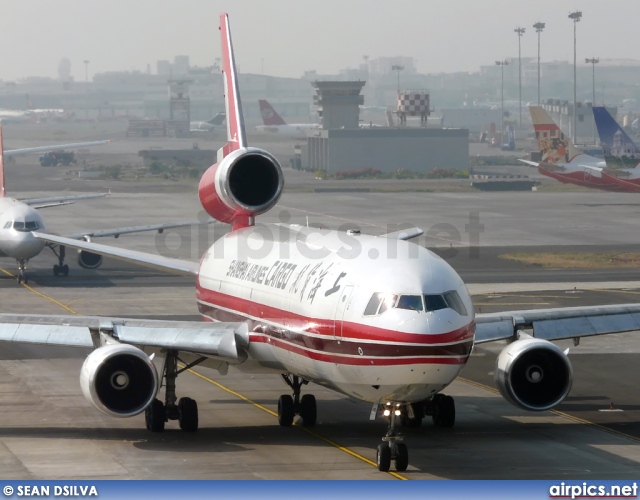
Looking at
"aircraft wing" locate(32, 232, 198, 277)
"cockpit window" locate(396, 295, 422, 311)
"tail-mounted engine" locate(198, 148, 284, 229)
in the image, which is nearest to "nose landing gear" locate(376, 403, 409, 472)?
"cockpit window" locate(396, 295, 422, 311)

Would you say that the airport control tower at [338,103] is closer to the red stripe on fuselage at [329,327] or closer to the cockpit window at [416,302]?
the red stripe on fuselage at [329,327]

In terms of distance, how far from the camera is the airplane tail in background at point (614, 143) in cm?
10588

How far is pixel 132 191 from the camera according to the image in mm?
128500

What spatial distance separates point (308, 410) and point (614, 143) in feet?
268

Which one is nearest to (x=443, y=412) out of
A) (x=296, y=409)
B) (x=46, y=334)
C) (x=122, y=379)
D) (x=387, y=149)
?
(x=296, y=409)

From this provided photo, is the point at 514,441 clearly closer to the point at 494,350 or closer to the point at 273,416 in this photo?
the point at 273,416

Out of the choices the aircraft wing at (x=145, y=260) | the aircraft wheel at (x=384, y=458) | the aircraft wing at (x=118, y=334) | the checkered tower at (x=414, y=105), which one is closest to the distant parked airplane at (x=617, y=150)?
the checkered tower at (x=414, y=105)

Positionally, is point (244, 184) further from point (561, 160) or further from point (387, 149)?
point (387, 149)

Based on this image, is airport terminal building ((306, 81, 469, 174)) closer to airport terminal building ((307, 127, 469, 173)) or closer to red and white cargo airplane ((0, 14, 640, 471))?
airport terminal building ((307, 127, 469, 173))

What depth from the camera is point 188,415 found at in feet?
96.3

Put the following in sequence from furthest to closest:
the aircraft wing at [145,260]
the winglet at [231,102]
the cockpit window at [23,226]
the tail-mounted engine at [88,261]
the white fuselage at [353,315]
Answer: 1. the tail-mounted engine at [88,261]
2. the cockpit window at [23,226]
3. the winglet at [231,102]
4. the aircraft wing at [145,260]
5. the white fuselage at [353,315]

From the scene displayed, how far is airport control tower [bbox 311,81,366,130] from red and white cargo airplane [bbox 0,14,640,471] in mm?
137811

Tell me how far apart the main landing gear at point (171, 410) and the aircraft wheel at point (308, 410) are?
8.99 ft

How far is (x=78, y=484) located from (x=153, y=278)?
41882mm
